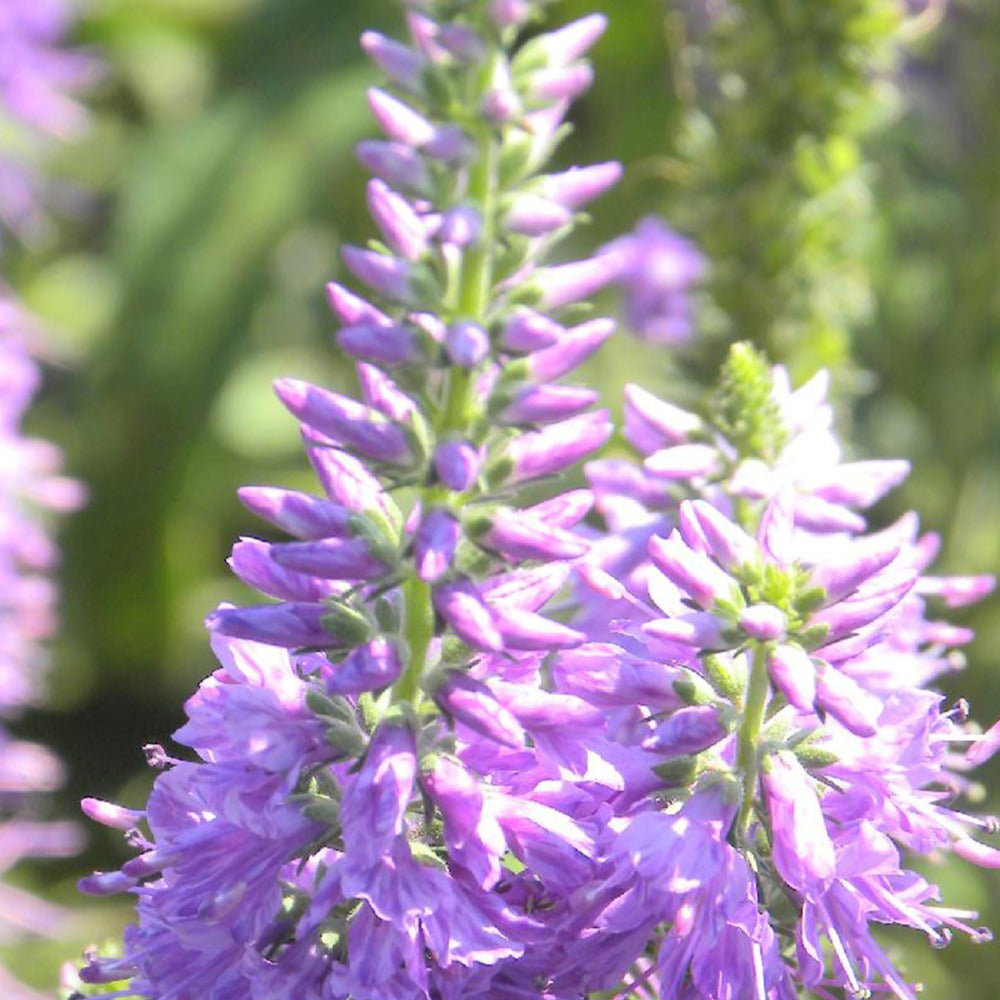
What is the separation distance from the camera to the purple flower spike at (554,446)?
1.10 meters

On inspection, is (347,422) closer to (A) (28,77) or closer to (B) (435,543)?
(B) (435,543)

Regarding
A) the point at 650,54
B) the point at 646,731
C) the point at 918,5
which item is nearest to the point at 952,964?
the point at 918,5

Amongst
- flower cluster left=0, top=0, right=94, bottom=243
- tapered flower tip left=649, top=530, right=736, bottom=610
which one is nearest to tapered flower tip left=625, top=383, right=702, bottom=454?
tapered flower tip left=649, top=530, right=736, bottom=610

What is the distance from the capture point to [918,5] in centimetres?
225

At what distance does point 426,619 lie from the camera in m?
1.12

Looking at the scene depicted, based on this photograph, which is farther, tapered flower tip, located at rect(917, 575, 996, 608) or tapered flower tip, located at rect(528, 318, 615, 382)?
tapered flower tip, located at rect(917, 575, 996, 608)

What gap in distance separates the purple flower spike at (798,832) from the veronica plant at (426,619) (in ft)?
0.34

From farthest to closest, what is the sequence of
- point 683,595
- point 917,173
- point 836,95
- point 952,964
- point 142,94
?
point 142,94
point 917,173
point 952,964
point 836,95
point 683,595

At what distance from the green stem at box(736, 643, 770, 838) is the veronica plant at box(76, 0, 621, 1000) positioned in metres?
0.10

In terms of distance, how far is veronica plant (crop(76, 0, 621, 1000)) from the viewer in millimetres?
1061

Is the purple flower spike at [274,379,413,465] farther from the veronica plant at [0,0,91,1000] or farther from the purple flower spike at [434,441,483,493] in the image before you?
the veronica plant at [0,0,91,1000]

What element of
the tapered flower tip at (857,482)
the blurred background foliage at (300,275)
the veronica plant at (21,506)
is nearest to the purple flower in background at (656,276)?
the blurred background foliage at (300,275)

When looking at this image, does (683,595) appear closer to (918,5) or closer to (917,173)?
(918,5)

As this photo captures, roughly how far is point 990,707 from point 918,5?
1.09 metres
